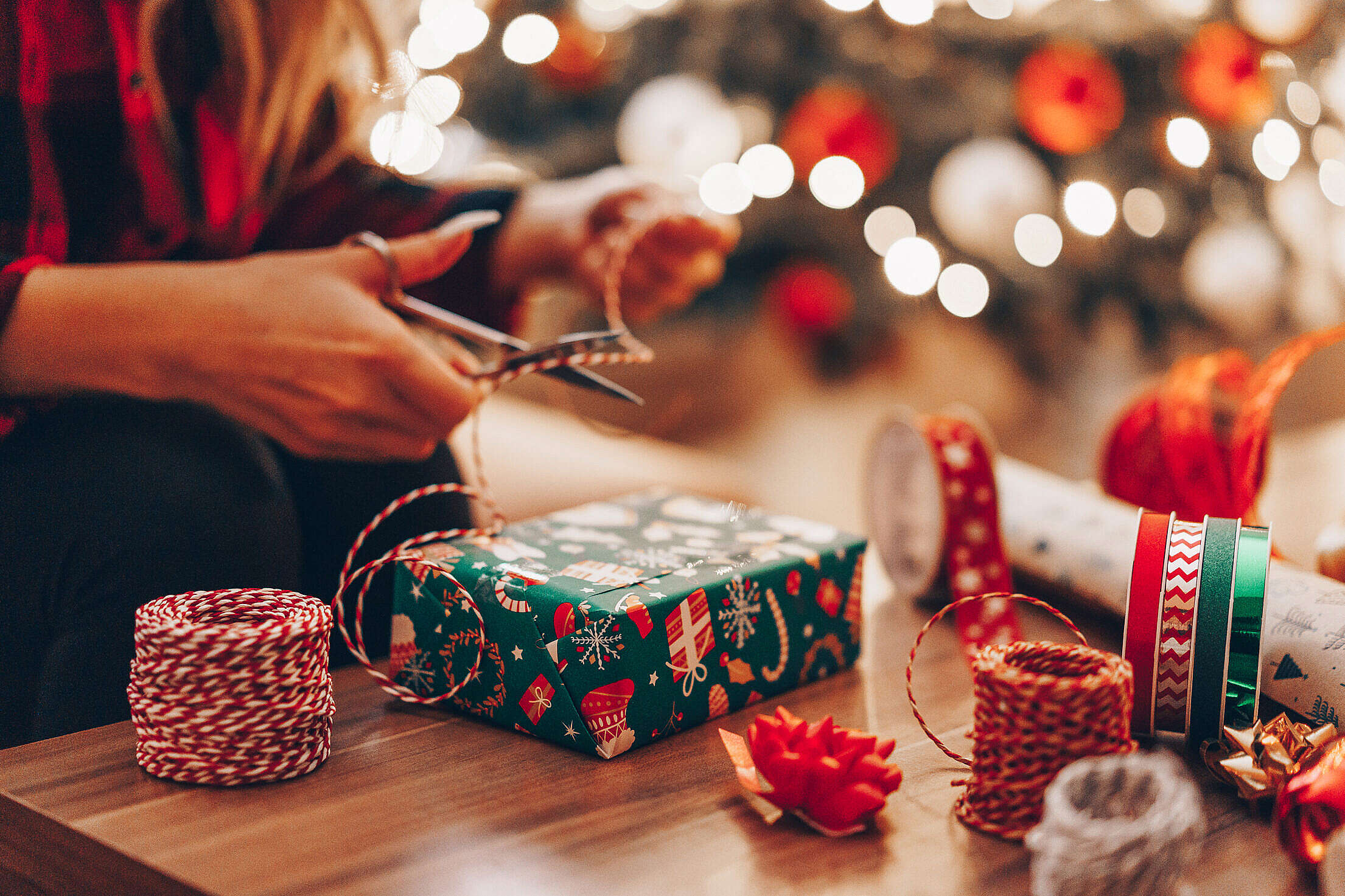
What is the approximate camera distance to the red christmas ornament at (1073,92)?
1.46 m

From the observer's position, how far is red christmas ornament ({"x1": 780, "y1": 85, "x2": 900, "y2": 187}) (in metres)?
1.62

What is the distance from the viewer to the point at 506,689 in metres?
0.59

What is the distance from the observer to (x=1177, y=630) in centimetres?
53

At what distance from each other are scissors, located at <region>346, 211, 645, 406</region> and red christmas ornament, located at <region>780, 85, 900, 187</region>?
101 centimetres

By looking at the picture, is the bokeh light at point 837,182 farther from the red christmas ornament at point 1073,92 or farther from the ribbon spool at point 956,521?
the ribbon spool at point 956,521

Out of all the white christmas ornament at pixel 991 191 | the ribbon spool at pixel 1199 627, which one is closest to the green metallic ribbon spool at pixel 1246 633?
the ribbon spool at pixel 1199 627

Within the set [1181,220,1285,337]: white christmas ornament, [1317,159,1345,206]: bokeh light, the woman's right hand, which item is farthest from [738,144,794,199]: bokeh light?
the woman's right hand

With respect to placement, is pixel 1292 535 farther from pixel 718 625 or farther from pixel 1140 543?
pixel 718 625

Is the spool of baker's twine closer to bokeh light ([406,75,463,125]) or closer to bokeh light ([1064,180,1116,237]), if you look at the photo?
bokeh light ([406,75,463,125])

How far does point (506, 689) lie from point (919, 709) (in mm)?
254

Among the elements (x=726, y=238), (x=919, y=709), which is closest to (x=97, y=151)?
(x=726, y=238)

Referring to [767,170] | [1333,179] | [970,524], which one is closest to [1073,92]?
[1333,179]

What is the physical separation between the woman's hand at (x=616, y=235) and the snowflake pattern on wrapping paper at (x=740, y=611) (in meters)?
0.41

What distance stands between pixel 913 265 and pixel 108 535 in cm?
140
